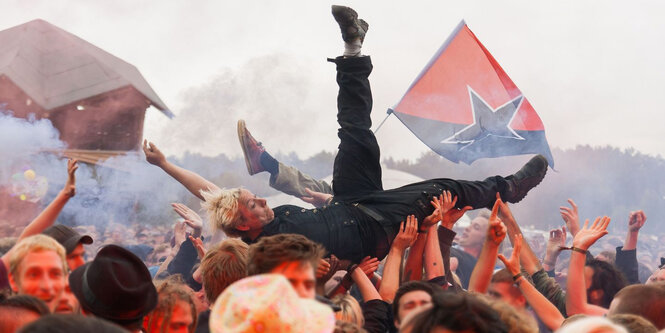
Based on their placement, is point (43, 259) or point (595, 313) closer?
point (43, 259)

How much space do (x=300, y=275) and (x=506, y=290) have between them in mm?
1845

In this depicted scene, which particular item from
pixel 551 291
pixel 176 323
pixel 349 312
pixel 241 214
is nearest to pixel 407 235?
pixel 551 291

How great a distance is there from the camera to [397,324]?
2.73m

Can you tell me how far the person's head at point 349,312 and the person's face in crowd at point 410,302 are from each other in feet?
0.48

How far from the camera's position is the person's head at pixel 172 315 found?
102 inches

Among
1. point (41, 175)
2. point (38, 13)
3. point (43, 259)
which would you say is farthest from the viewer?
point (38, 13)

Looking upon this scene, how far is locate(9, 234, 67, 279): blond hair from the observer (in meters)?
2.68

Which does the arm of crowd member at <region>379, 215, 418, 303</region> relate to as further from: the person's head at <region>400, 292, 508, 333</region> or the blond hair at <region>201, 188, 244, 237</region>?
the person's head at <region>400, 292, 508, 333</region>

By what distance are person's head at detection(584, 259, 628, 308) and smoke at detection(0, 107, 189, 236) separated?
3.67m

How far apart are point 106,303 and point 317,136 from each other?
16.7ft

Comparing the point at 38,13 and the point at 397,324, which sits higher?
the point at 38,13

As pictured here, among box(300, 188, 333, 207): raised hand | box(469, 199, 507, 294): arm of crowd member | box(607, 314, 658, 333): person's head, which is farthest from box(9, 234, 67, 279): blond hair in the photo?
box(300, 188, 333, 207): raised hand

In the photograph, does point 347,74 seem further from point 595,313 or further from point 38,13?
point 38,13

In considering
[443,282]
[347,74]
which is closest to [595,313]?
[443,282]
